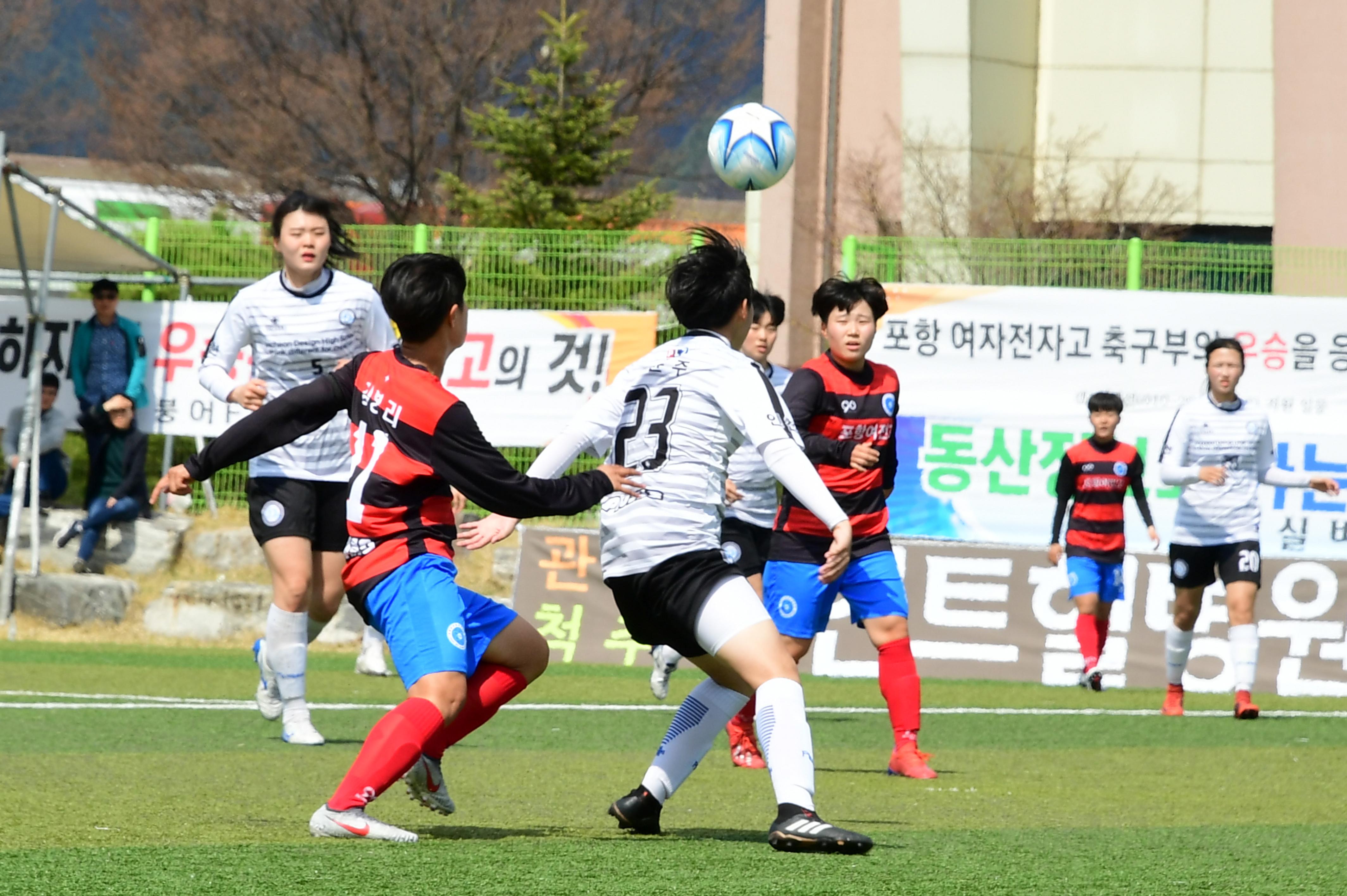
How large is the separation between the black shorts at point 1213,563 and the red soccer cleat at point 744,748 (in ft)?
13.1

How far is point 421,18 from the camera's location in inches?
1141

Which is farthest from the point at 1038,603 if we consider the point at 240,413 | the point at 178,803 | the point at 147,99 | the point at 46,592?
the point at 147,99

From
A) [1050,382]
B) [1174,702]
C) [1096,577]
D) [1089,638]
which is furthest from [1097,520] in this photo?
[1174,702]

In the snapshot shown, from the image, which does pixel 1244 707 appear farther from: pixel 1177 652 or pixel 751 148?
pixel 751 148

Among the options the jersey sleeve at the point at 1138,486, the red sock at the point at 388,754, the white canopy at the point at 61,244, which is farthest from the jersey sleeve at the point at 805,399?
the white canopy at the point at 61,244

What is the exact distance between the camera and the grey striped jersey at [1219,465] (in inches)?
424

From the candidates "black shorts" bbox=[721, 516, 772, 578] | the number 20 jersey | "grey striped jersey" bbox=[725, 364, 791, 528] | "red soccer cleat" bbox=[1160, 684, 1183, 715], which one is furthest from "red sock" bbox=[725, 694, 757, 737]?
"red soccer cleat" bbox=[1160, 684, 1183, 715]

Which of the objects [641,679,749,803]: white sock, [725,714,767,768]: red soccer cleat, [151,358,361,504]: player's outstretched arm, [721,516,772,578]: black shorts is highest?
[151,358,361,504]: player's outstretched arm

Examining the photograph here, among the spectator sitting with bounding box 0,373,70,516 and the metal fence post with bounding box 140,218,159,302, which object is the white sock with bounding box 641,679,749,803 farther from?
the metal fence post with bounding box 140,218,159,302

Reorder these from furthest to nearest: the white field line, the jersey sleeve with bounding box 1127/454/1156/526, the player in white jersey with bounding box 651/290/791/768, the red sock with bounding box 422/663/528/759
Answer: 1. the jersey sleeve with bounding box 1127/454/1156/526
2. the white field line
3. the player in white jersey with bounding box 651/290/791/768
4. the red sock with bounding box 422/663/528/759

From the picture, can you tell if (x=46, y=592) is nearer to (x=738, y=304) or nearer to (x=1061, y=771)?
(x=1061, y=771)

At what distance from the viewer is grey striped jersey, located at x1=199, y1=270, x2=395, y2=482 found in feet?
25.3

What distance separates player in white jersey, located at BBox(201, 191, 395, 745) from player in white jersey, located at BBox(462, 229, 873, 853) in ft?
8.79

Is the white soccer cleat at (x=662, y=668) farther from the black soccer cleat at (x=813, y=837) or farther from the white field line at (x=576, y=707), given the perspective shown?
the black soccer cleat at (x=813, y=837)
